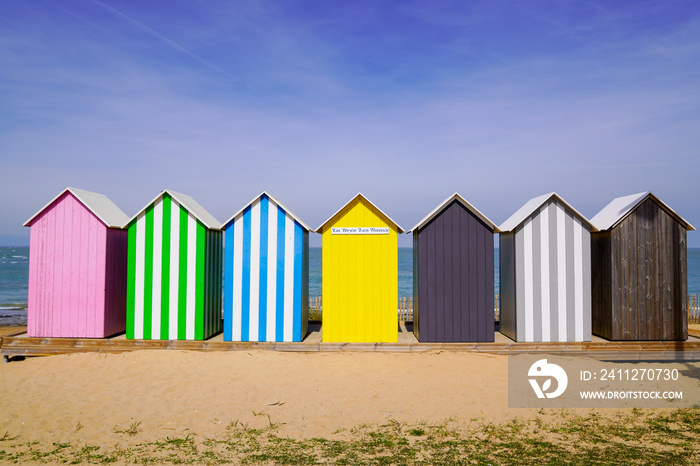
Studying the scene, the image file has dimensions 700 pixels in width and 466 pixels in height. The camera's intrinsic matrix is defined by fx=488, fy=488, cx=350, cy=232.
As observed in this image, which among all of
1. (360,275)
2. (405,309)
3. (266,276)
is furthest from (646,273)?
(266,276)

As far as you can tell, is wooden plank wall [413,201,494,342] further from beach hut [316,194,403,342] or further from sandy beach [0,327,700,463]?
beach hut [316,194,403,342]

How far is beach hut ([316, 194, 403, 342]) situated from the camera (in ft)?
37.3

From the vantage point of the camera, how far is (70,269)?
1160cm

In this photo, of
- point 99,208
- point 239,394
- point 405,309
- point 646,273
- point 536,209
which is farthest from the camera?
point 405,309

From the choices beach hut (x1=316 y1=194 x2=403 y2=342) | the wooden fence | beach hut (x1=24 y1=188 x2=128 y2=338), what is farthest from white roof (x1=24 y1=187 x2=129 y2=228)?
the wooden fence

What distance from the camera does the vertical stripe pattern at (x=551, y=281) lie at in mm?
11367

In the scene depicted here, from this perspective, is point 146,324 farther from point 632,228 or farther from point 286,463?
point 632,228

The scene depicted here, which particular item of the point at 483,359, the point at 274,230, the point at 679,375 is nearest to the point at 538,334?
the point at 483,359

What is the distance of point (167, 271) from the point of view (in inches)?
453

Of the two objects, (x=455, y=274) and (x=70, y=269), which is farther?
(x=70, y=269)

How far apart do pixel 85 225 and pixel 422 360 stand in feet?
27.8

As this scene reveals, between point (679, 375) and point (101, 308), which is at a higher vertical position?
point (101, 308)

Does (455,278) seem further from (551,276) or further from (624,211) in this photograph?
(624,211)

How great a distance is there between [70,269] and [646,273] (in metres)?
13.6
